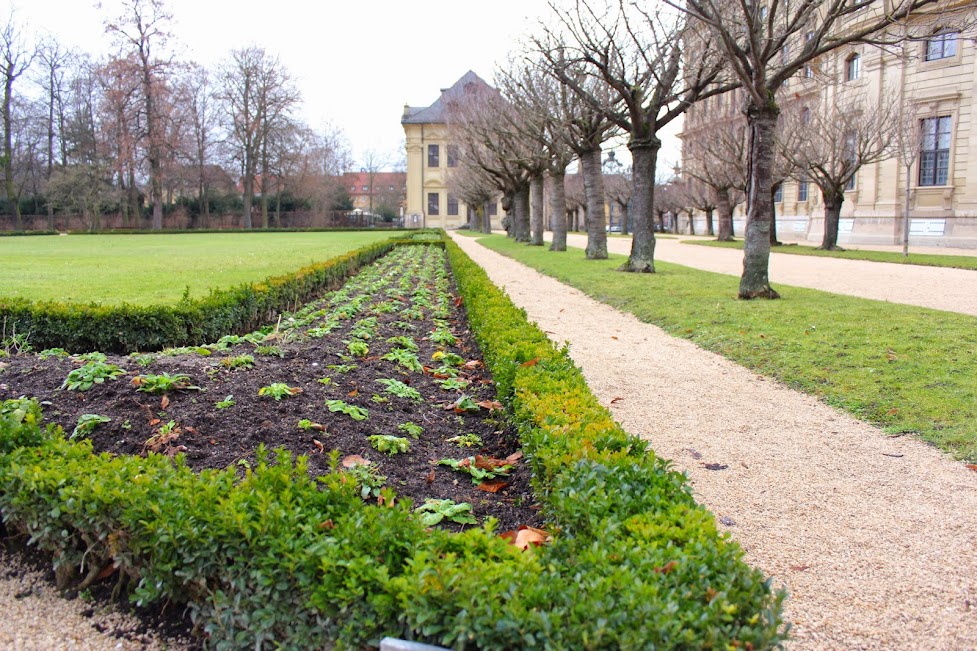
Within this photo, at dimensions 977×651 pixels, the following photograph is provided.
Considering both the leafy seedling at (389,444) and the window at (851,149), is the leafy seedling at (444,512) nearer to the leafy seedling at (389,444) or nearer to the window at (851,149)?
the leafy seedling at (389,444)

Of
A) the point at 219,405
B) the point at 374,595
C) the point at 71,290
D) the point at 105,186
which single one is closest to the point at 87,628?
the point at 374,595

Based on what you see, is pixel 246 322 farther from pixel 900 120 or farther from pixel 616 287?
pixel 900 120

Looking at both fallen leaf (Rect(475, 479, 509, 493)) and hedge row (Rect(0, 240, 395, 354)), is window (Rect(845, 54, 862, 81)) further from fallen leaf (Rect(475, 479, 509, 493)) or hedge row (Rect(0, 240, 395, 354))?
fallen leaf (Rect(475, 479, 509, 493))

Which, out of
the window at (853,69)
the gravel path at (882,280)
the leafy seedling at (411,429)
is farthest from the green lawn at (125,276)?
the window at (853,69)

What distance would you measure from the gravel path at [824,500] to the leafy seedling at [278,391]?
2.38 m

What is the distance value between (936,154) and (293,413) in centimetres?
3737

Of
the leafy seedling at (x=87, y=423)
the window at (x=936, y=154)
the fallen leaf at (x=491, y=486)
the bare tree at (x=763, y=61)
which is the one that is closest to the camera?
the fallen leaf at (x=491, y=486)

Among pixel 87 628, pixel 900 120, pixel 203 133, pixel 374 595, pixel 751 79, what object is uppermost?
pixel 203 133

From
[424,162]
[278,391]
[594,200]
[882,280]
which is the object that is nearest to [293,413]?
[278,391]

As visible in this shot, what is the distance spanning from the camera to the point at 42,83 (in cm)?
5050

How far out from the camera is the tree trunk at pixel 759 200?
1091 cm

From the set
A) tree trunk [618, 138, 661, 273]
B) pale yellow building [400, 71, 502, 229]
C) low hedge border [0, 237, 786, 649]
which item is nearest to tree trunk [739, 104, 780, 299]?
tree trunk [618, 138, 661, 273]

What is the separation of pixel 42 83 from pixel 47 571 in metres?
59.7

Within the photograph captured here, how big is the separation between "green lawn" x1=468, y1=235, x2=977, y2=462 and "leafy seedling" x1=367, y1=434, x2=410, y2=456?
10.6 ft
